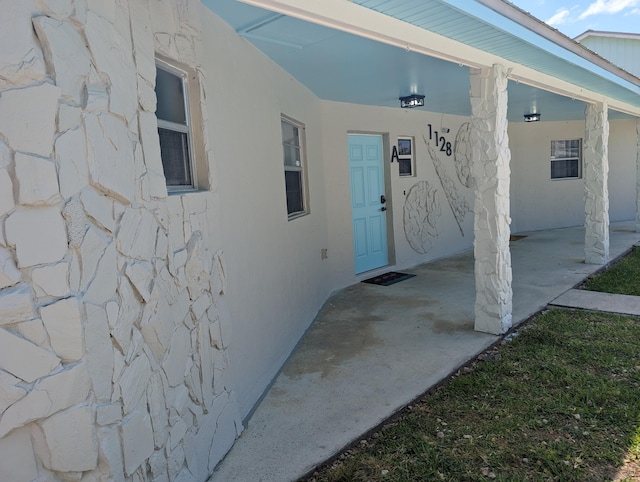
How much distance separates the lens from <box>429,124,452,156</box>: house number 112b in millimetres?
8243

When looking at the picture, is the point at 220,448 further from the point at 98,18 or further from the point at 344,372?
the point at 98,18

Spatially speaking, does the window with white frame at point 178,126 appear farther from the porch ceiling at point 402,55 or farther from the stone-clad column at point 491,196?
the stone-clad column at point 491,196

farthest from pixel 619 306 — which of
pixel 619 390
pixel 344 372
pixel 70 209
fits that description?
pixel 70 209

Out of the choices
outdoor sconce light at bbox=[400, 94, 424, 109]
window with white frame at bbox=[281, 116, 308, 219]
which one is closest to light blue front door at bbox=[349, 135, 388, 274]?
outdoor sconce light at bbox=[400, 94, 424, 109]

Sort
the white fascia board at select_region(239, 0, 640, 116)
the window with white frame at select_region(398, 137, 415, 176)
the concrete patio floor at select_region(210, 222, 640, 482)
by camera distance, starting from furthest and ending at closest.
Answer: the window with white frame at select_region(398, 137, 415, 176)
the concrete patio floor at select_region(210, 222, 640, 482)
the white fascia board at select_region(239, 0, 640, 116)

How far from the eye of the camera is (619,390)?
3244 millimetres

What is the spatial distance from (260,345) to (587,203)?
6145mm

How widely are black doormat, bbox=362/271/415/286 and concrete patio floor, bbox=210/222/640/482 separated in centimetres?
18

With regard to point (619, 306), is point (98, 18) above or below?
above

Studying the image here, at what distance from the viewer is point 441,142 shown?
851 cm

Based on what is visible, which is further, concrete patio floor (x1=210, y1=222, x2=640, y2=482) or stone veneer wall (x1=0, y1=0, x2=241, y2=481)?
concrete patio floor (x1=210, y1=222, x2=640, y2=482)

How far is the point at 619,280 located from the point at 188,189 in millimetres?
6048

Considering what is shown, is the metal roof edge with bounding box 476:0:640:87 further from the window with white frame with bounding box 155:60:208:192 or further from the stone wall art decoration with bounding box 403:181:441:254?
the stone wall art decoration with bounding box 403:181:441:254

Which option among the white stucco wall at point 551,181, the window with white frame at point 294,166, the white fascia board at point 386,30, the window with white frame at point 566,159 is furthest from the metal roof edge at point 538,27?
Answer: the window with white frame at point 566,159
